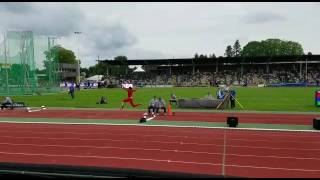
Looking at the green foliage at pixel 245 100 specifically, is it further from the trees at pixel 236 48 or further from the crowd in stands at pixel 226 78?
the trees at pixel 236 48

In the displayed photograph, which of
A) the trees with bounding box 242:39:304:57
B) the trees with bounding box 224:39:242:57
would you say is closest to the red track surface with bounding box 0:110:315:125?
the trees with bounding box 242:39:304:57

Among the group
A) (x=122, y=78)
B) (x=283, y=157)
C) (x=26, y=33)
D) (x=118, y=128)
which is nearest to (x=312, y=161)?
(x=283, y=157)

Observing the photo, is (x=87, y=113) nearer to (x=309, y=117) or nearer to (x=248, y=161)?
(x=309, y=117)

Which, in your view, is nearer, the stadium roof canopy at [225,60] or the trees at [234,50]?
the stadium roof canopy at [225,60]

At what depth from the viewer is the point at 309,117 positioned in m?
21.0

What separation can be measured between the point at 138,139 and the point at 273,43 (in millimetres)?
124844

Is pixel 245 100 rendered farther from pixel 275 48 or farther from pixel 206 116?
pixel 275 48

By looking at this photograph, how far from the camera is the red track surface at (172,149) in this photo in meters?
10.2

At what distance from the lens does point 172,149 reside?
12461 millimetres

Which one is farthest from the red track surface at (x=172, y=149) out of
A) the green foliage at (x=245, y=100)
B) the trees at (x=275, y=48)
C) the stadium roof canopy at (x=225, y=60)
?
the trees at (x=275, y=48)

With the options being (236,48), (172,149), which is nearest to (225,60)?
(172,149)

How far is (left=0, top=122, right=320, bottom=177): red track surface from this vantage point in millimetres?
10180

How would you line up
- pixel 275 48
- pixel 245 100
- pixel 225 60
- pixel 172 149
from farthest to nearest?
pixel 275 48 → pixel 225 60 → pixel 245 100 → pixel 172 149

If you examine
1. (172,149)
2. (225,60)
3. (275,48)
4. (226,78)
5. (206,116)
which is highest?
(275,48)
